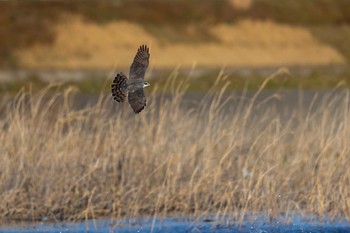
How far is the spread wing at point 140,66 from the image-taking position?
745 centimetres

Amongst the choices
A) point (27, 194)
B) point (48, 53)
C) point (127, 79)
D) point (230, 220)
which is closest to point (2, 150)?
point (27, 194)

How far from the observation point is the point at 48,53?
1240 inches

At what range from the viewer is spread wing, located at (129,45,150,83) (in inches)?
293

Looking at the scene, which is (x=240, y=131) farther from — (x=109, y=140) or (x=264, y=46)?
(x=264, y=46)

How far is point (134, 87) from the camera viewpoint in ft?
24.2

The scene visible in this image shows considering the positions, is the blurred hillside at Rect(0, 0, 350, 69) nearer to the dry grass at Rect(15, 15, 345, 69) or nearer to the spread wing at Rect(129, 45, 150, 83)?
the dry grass at Rect(15, 15, 345, 69)

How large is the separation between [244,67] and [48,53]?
4.89 metres

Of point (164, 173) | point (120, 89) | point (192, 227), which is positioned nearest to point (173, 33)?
point (164, 173)

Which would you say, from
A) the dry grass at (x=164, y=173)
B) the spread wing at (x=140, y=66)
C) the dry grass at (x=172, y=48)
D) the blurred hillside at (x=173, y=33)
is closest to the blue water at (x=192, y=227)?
the dry grass at (x=164, y=173)

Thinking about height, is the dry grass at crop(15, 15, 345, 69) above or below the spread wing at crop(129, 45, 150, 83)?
above

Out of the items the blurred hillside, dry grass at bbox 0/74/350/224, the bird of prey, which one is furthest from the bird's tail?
the blurred hillside

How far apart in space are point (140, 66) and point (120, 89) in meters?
0.23

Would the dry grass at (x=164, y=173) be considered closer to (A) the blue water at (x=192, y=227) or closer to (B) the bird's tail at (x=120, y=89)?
(A) the blue water at (x=192, y=227)

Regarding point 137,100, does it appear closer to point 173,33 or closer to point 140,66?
point 140,66
